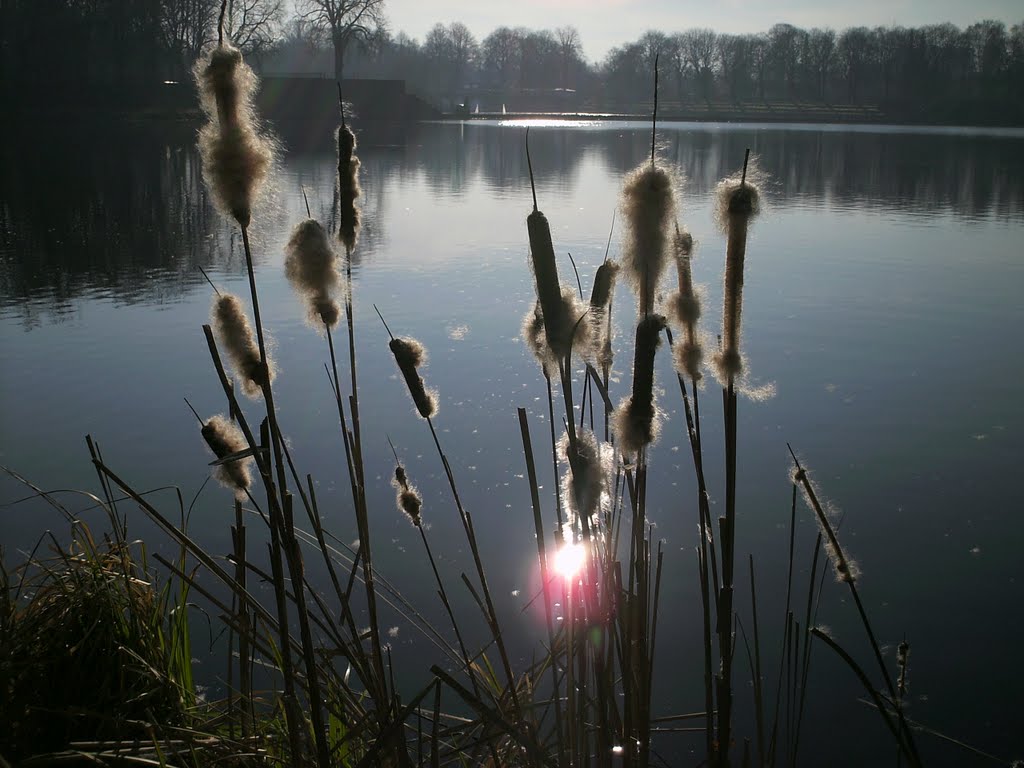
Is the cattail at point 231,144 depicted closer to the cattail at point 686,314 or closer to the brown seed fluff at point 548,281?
the brown seed fluff at point 548,281

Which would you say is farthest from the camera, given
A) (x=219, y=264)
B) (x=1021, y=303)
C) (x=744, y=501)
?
(x=219, y=264)

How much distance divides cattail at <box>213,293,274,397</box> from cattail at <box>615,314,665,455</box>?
51 centimetres

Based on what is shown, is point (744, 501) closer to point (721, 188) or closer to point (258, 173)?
point (721, 188)

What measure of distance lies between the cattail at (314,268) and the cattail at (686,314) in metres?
0.51

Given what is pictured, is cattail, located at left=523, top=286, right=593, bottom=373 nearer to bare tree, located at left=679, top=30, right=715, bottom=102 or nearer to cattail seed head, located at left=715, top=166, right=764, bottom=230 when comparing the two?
cattail seed head, located at left=715, top=166, right=764, bottom=230

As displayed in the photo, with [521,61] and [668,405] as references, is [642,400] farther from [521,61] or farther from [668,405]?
[521,61]

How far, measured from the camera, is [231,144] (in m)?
1.05

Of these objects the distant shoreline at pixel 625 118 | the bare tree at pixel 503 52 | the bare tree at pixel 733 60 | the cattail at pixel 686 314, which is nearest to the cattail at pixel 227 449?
the cattail at pixel 686 314

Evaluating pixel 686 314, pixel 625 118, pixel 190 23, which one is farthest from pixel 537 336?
pixel 625 118

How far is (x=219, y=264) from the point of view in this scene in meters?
9.18

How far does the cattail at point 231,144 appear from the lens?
1038 millimetres

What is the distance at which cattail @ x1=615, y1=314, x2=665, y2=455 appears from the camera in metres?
1.07

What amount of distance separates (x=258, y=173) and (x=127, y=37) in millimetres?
43701

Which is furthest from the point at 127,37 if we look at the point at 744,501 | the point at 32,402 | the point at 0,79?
the point at 744,501
